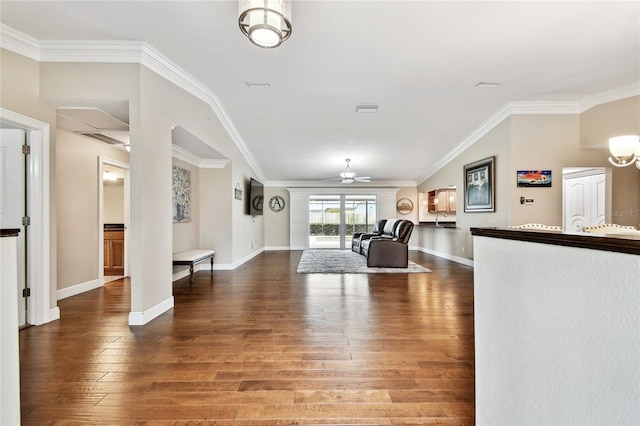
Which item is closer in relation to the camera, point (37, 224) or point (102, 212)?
point (37, 224)

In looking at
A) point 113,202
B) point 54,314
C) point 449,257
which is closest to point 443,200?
point 449,257

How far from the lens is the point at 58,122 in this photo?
347cm

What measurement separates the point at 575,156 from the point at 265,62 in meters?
4.94

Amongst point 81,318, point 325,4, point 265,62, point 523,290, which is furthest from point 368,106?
point 81,318

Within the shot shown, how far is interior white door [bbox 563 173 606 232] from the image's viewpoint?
4.81m

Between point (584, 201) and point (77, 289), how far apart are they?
8309mm

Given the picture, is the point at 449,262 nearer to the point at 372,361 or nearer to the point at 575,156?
the point at 575,156

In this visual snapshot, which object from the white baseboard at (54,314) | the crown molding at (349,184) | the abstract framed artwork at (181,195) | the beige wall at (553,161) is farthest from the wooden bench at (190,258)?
the beige wall at (553,161)

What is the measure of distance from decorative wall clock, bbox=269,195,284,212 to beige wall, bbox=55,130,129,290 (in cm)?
544

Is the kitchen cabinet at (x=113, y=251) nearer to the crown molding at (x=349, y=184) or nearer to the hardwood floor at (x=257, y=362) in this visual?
the hardwood floor at (x=257, y=362)

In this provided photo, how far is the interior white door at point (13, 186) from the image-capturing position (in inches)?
107

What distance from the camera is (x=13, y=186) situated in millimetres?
2742

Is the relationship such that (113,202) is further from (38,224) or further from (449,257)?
(449,257)

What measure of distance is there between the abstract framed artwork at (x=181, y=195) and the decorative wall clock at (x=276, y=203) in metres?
4.29
